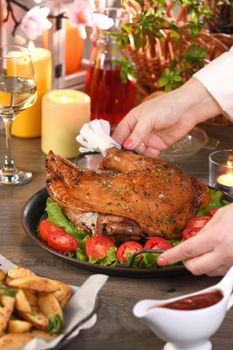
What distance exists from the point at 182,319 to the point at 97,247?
1.59 feet

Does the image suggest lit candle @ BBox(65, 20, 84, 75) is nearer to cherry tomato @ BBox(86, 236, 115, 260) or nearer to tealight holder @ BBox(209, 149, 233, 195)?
tealight holder @ BBox(209, 149, 233, 195)

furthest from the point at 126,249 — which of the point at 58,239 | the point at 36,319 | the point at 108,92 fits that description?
the point at 108,92

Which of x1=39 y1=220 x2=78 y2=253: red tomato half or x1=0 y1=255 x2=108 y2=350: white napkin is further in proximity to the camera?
x1=39 y1=220 x2=78 y2=253: red tomato half

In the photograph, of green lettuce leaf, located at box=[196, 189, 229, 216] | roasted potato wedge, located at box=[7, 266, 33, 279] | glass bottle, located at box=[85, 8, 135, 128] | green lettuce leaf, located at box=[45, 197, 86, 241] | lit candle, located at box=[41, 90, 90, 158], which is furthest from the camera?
glass bottle, located at box=[85, 8, 135, 128]

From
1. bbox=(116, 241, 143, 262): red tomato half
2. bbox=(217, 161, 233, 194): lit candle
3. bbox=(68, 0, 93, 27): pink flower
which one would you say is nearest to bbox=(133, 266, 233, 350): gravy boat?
bbox=(116, 241, 143, 262): red tomato half

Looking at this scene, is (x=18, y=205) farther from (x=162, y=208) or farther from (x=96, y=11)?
(x=96, y=11)

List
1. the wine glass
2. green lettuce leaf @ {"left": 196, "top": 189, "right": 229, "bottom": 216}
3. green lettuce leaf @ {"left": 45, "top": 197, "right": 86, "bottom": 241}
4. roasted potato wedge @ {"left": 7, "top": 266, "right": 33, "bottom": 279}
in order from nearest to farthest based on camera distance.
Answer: roasted potato wedge @ {"left": 7, "top": 266, "right": 33, "bottom": 279} < green lettuce leaf @ {"left": 45, "top": 197, "right": 86, "bottom": 241} < green lettuce leaf @ {"left": 196, "top": 189, "right": 229, "bottom": 216} < the wine glass

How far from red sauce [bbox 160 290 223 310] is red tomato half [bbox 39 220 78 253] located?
477mm

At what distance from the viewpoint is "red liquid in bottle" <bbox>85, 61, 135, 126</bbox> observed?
2514mm

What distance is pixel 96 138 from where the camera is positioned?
2.14 metres

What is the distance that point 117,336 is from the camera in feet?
4.94

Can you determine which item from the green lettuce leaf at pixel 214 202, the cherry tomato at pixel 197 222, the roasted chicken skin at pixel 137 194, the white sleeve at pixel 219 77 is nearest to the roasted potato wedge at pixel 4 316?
the roasted chicken skin at pixel 137 194

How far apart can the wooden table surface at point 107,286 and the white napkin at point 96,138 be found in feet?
0.54

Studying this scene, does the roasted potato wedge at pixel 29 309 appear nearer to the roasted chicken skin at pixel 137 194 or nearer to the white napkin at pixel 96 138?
the roasted chicken skin at pixel 137 194
